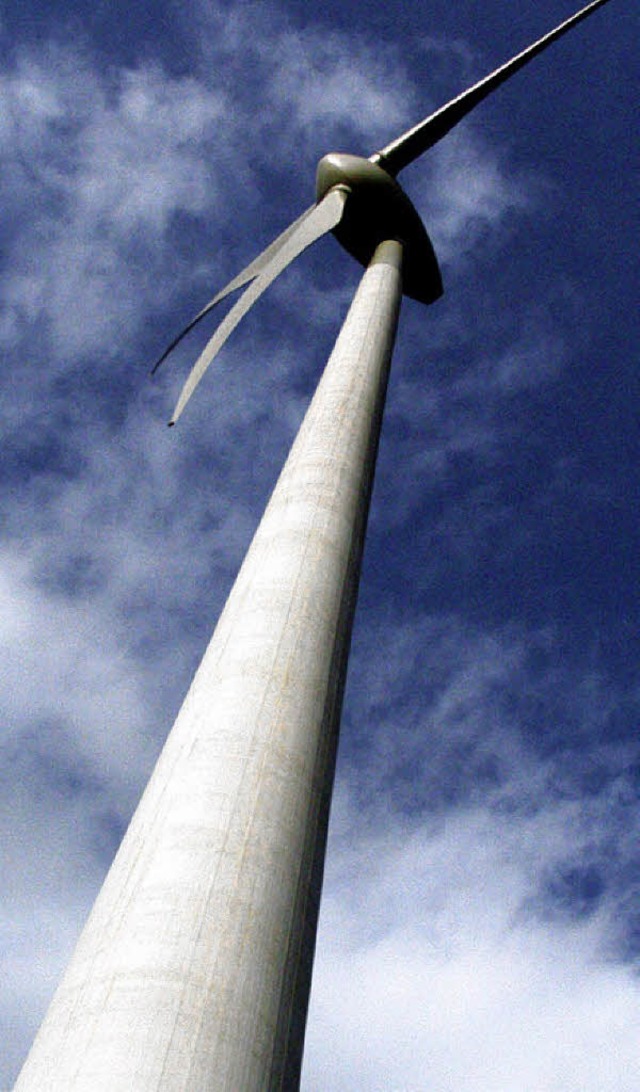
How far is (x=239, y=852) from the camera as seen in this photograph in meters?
6.81

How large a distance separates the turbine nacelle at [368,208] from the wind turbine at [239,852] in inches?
602

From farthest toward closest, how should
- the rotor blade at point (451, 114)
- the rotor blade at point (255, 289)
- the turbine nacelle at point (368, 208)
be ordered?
the rotor blade at point (451, 114) < the turbine nacelle at point (368, 208) < the rotor blade at point (255, 289)

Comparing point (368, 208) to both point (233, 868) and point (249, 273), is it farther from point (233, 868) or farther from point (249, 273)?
point (233, 868)

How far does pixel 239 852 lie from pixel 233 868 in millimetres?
152

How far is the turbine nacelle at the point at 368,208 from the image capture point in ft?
84.8

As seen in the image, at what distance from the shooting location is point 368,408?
13.7 meters

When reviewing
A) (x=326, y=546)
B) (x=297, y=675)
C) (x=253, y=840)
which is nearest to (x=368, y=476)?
(x=326, y=546)

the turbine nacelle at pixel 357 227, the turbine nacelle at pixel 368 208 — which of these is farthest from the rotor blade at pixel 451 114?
the turbine nacelle at pixel 368 208

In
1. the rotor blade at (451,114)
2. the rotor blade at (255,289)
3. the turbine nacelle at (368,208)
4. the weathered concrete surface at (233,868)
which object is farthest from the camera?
the rotor blade at (451,114)

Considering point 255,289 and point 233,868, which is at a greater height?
point 255,289

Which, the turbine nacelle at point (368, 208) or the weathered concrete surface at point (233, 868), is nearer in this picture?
the weathered concrete surface at point (233, 868)

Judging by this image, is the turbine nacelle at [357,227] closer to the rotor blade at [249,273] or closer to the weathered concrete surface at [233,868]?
the rotor blade at [249,273]

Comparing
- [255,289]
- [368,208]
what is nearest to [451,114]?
[368,208]

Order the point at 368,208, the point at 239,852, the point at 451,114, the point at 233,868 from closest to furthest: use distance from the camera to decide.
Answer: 1. the point at 233,868
2. the point at 239,852
3. the point at 368,208
4. the point at 451,114
